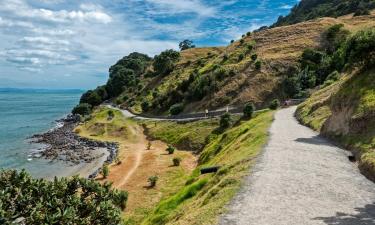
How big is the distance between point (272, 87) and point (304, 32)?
37.6 meters

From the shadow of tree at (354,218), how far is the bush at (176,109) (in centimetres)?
8431

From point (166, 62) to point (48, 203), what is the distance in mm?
135885

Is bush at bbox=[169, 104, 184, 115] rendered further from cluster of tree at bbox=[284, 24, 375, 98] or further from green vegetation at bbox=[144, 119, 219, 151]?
cluster of tree at bbox=[284, 24, 375, 98]

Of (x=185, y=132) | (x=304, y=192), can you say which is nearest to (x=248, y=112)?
(x=185, y=132)

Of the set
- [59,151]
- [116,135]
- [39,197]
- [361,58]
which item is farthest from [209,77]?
[39,197]

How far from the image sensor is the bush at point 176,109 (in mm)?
100312

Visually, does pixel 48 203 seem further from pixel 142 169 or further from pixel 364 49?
pixel 142 169

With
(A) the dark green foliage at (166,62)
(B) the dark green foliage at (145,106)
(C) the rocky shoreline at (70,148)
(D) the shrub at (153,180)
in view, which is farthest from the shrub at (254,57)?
(D) the shrub at (153,180)

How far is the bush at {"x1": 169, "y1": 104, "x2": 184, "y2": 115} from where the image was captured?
100 meters

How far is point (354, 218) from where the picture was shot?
1573 cm

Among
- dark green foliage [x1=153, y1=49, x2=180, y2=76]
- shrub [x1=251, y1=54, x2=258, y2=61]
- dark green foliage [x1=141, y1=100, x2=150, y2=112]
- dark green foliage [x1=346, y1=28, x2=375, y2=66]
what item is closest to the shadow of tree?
dark green foliage [x1=346, y1=28, x2=375, y2=66]

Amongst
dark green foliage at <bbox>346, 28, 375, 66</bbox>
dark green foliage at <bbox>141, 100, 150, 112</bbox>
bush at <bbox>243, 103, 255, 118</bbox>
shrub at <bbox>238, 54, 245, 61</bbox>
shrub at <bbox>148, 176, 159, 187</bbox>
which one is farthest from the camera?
shrub at <bbox>238, 54, 245, 61</bbox>

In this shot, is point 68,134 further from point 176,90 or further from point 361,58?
point 361,58

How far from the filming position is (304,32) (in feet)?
402
